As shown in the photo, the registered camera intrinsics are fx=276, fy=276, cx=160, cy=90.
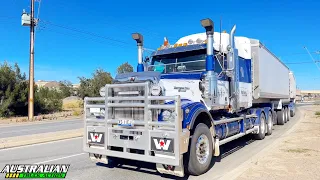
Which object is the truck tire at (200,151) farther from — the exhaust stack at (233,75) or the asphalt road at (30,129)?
the asphalt road at (30,129)

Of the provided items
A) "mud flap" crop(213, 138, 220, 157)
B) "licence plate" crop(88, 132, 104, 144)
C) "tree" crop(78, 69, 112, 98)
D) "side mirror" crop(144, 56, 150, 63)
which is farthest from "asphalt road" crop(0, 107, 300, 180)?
"tree" crop(78, 69, 112, 98)

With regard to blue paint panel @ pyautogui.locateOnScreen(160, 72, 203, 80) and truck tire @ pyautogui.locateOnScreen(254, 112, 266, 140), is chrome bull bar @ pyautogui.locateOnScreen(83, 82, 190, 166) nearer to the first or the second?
blue paint panel @ pyautogui.locateOnScreen(160, 72, 203, 80)

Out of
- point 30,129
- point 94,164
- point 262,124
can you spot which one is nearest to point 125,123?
point 94,164

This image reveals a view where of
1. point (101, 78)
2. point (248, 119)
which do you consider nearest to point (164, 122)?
point (248, 119)

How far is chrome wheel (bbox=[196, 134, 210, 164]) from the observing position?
591 cm

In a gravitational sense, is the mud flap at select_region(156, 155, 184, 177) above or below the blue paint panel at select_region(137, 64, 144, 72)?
below

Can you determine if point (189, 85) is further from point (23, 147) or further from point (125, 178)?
point (23, 147)

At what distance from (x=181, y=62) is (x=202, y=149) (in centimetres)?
276

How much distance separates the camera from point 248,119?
9.84 metres

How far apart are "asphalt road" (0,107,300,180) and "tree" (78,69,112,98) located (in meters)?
26.8

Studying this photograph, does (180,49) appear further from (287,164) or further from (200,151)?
(287,164)

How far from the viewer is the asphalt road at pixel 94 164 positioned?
19.8 feet

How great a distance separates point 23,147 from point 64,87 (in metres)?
71.4

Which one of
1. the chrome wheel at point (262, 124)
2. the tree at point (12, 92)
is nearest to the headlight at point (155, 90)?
the chrome wheel at point (262, 124)
